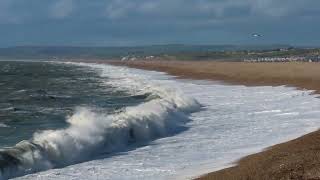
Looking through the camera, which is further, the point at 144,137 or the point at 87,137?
the point at 144,137

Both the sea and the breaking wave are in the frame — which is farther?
the breaking wave

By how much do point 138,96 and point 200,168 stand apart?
2294cm

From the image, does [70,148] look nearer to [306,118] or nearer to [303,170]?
[303,170]

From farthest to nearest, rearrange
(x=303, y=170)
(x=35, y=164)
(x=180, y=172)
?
1. (x=35, y=164)
2. (x=180, y=172)
3. (x=303, y=170)

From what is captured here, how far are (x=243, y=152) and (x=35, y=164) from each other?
458cm

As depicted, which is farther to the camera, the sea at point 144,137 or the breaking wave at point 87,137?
the breaking wave at point 87,137

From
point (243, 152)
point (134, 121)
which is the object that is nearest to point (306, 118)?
point (134, 121)

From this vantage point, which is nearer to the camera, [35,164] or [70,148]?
[35,164]

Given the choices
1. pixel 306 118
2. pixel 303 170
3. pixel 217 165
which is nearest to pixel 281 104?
pixel 306 118

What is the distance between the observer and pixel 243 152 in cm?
1509

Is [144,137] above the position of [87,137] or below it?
below

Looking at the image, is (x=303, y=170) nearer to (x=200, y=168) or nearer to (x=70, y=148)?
(x=200, y=168)

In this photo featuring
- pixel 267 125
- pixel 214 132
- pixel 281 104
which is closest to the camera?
pixel 214 132

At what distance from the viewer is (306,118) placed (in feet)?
71.0
